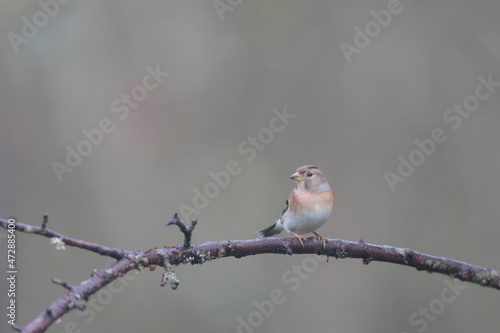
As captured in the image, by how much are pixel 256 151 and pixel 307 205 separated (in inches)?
214

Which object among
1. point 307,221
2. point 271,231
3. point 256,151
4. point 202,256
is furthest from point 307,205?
point 256,151


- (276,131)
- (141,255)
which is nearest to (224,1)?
(276,131)

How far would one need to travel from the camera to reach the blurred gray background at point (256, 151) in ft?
29.3

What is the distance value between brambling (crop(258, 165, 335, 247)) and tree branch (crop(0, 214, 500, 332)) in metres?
1.27

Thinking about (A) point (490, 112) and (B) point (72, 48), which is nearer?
(A) point (490, 112)

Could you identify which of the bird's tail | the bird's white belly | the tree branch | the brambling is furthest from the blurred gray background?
the tree branch

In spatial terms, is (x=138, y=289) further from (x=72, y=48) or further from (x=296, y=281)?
(x=72, y=48)

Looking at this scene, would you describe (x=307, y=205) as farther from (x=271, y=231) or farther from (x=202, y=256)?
(x=202, y=256)

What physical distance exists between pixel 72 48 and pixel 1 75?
150 cm

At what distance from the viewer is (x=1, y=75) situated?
364 inches

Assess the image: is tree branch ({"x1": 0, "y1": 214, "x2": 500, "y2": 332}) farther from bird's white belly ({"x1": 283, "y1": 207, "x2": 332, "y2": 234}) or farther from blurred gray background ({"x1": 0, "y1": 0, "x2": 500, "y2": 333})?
blurred gray background ({"x1": 0, "y1": 0, "x2": 500, "y2": 333})

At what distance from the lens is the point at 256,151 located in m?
9.97

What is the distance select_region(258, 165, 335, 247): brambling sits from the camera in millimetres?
4504

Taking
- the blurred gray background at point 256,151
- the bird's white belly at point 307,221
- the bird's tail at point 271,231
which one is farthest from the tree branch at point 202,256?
the blurred gray background at point 256,151
